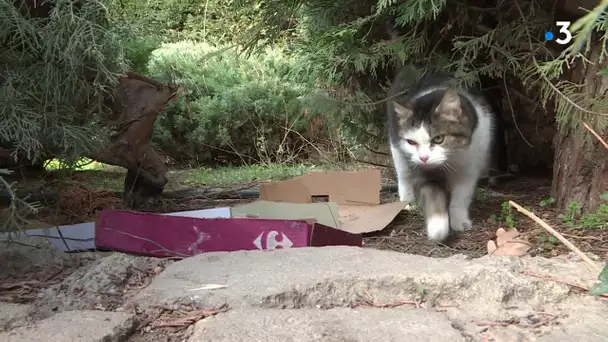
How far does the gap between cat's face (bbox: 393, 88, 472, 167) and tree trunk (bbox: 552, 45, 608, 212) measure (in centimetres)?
38

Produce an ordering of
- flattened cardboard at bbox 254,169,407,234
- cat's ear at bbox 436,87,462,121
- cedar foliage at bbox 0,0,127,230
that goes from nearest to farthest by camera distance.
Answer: cedar foliage at bbox 0,0,127,230 → cat's ear at bbox 436,87,462,121 → flattened cardboard at bbox 254,169,407,234

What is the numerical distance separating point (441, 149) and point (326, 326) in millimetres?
1305

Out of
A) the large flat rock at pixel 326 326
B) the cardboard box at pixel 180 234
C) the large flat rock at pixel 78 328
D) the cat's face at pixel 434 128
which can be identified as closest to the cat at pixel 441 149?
the cat's face at pixel 434 128

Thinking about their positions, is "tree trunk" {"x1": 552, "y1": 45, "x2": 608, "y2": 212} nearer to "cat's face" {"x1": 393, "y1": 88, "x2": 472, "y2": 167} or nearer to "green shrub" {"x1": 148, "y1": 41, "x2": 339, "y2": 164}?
"cat's face" {"x1": 393, "y1": 88, "x2": 472, "y2": 167}

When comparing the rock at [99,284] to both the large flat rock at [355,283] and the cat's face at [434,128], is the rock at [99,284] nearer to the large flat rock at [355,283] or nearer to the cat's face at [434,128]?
the large flat rock at [355,283]

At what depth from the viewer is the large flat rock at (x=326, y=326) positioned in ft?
3.34

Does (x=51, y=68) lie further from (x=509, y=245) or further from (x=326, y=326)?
(x=509, y=245)

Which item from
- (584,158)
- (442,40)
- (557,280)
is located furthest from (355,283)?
(442,40)

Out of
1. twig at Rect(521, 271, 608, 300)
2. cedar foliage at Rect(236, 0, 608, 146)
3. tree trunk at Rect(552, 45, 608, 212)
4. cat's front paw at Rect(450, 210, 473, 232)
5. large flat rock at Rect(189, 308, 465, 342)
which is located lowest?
cat's front paw at Rect(450, 210, 473, 232)

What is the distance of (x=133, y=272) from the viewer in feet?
4.53

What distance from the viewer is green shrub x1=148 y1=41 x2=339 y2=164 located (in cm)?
462

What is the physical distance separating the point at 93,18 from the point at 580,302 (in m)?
1.42

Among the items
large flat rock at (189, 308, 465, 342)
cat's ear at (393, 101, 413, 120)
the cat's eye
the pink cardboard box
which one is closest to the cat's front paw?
the cat's eye

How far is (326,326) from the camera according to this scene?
1.06 metres
